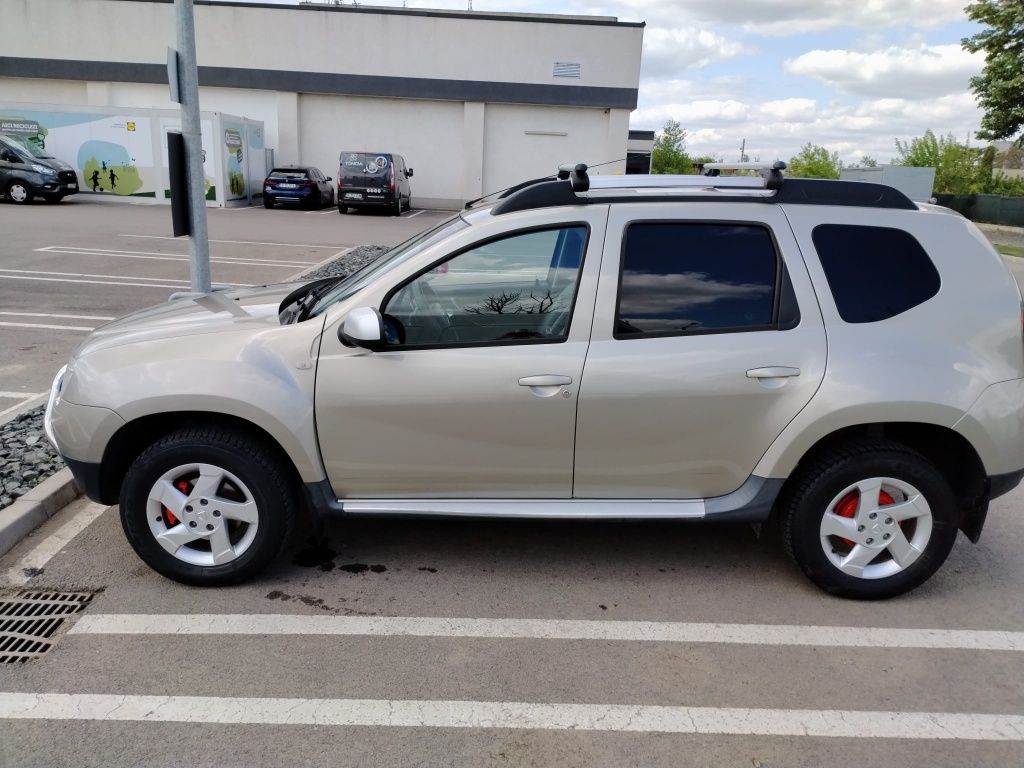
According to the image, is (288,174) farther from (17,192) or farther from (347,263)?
(347,263)

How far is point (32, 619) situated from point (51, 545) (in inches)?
28.6

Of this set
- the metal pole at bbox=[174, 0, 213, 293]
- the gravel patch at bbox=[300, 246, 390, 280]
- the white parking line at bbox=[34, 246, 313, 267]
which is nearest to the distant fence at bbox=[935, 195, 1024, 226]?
the gravel patch at bbox=[300, 246, 390, 280]

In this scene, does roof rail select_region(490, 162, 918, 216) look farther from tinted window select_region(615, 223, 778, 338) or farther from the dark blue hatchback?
the dark blue hatchback

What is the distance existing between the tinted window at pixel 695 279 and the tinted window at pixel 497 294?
0.88ft

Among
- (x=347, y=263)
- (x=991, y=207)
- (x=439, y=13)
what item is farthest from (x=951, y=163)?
(x=347, y=263)

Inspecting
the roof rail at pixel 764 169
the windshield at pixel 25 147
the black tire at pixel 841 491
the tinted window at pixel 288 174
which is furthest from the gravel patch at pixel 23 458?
the tinted window at pixel 288 174

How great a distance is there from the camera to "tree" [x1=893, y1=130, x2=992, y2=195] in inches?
1645

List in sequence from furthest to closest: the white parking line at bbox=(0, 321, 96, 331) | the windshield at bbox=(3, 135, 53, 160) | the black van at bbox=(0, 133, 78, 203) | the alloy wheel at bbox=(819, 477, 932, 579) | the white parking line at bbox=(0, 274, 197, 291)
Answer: the windshield at bbox=(3, 135, 53, 160) → the black van at bbox=(0, 133, 78, 203) → the white parking line at bbox=(0, 274, 197, 291) → the white parking line at bbox=(0, 321, 96, 331) → the alloy wheel at bbox=(819, 477, 932, 579)

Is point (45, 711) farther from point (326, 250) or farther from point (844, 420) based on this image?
point (326, 250)

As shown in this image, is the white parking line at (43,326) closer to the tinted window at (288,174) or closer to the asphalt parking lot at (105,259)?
the asphalt parking lot at (105,259)

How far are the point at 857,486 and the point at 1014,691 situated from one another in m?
0.96

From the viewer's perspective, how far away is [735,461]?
3611mm

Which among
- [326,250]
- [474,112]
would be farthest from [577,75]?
[326,250]

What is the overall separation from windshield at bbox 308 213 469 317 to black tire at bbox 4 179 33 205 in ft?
73.6
